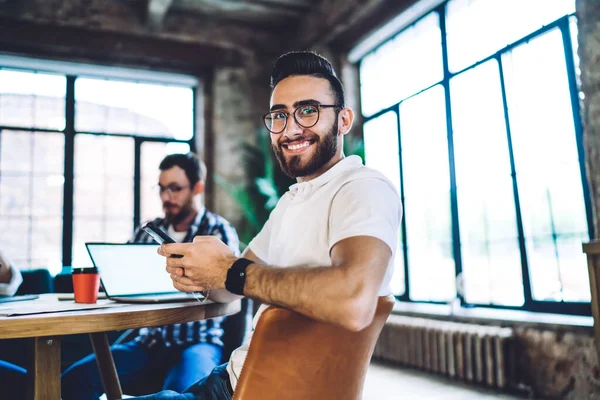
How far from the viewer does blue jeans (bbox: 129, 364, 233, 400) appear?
42.0 inches

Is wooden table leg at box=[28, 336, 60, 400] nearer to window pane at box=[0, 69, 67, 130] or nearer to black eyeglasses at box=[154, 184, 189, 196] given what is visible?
black eyeglasses at box=[154, 184, 189, 196]

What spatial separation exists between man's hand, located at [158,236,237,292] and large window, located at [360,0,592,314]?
2.67m

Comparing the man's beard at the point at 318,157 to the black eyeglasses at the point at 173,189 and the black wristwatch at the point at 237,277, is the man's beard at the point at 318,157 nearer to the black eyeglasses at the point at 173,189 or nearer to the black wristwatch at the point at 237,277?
the black wristwatch at the point at 237,277

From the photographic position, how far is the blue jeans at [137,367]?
175 cm

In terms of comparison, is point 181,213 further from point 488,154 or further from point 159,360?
point 488,154

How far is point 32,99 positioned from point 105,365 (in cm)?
427

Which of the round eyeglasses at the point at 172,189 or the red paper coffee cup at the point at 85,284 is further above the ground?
the round eyeglasses at the point at 172,189

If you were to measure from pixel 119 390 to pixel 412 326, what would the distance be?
2.61 metres

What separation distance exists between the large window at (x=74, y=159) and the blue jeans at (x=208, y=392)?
168 inches

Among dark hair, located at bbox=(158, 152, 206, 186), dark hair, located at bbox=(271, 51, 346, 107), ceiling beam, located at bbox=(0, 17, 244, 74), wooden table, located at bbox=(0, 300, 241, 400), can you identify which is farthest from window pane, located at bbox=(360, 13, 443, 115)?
wooden table, located at bbox=(0, 300, 241, 400)

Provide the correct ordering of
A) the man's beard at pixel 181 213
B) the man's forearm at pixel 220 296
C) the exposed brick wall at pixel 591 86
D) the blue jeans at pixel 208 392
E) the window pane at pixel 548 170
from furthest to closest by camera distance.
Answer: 1. the window pane at pixel 548 170
2. the exposed brick wall at pixel 591 86
3. the man's beard at pixel 181 213
4. the man's forearm at pixel 220 296
5. the blue jeans at pixel 208 392

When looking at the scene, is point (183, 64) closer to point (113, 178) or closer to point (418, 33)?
point (113, 178)

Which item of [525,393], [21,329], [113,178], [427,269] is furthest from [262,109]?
[21,329]

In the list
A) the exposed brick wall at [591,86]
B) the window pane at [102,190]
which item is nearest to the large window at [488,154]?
the exposed brick wall at [591,86]
